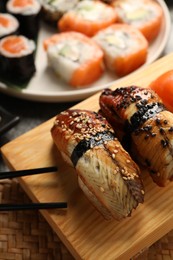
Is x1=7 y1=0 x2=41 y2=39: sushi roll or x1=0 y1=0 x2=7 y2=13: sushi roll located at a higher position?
x1=7 y1=0 x2=41 y2=39: sushi roll

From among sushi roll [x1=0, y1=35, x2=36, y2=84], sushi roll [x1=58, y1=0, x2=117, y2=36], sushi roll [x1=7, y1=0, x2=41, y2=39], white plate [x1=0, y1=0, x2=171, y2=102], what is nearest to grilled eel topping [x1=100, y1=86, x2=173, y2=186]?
white plate [x1=0, y1=0, x2=171, y2=102]

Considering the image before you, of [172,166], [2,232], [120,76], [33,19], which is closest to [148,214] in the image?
[172,166]

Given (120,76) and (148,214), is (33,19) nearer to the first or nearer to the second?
(120,76)

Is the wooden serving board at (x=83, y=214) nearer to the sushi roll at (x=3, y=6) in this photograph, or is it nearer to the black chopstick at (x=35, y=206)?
the black chopstick at (x=35, y=206)

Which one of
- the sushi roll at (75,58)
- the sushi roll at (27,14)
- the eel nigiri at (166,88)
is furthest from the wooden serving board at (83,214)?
the sushi roll at (27,14)

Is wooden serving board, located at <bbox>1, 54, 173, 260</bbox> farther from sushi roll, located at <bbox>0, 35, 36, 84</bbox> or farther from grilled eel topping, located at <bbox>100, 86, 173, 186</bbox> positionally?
sushi roll, located at <bbox>0, 35, 36, 84</bbox>

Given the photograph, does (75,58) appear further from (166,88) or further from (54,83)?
(166,88)

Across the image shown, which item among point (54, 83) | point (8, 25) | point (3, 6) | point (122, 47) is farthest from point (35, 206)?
point (3, 6)
